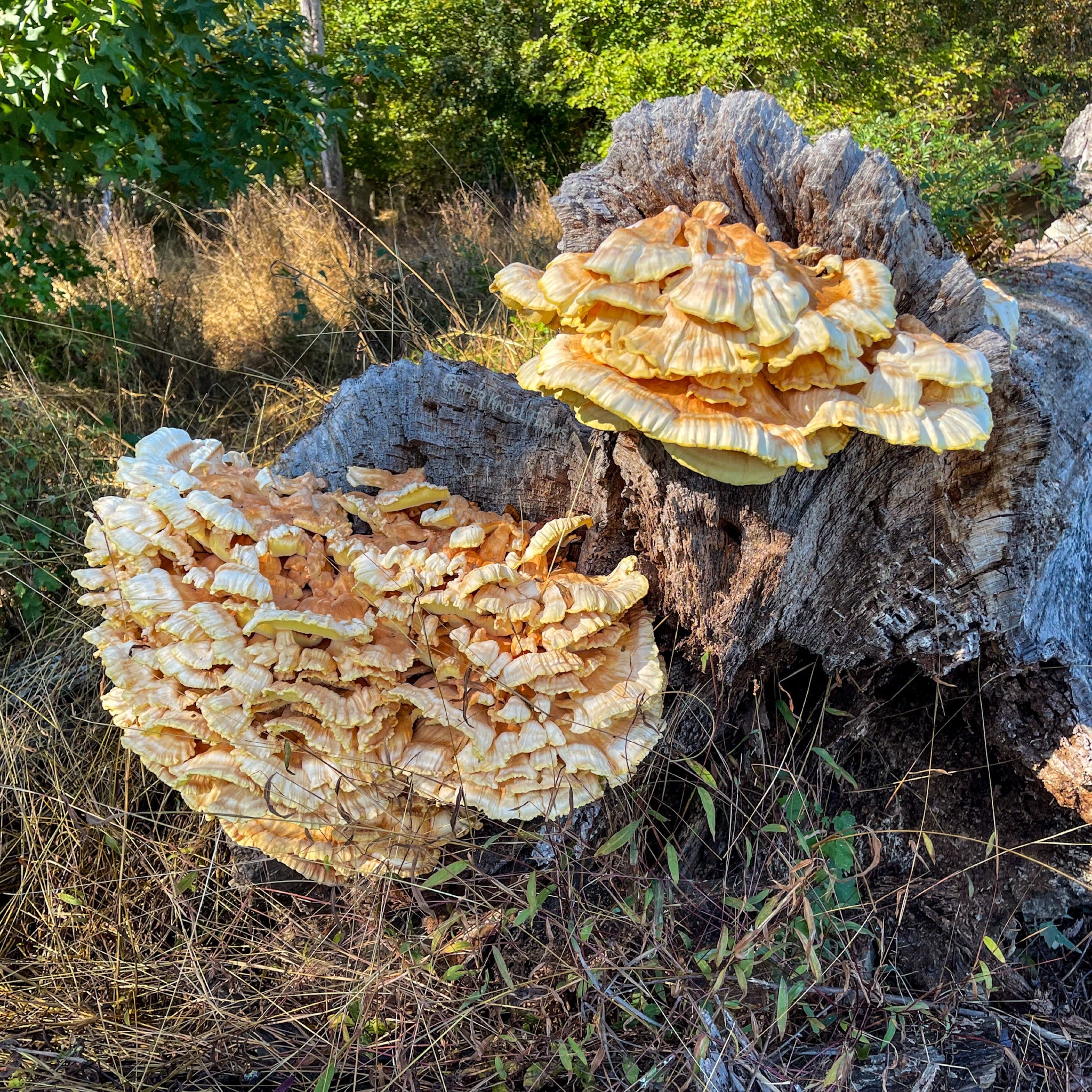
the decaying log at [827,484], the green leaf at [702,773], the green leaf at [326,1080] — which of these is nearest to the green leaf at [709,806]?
the green leaf at [702,773]

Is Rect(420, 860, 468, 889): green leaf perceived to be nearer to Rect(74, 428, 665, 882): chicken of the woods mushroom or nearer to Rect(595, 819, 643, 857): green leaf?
Rect(74, 428, 665, 882): chicken of the woods mushroom

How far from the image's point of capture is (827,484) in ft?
6.80

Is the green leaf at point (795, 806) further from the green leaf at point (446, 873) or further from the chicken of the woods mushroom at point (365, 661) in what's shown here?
the green leaf at point (446, 873)

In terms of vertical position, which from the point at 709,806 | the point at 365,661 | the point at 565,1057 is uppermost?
the point at 365,661

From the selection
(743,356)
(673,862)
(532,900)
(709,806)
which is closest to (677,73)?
(743,356)

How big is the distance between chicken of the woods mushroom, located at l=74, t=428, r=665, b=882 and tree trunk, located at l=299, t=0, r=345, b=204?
11.1 metres

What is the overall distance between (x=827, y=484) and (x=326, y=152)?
11.8 metres

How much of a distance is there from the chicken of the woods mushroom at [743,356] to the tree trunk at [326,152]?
450 inches

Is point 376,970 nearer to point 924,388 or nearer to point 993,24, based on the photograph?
point 924,388

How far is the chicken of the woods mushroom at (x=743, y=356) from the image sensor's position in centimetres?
155

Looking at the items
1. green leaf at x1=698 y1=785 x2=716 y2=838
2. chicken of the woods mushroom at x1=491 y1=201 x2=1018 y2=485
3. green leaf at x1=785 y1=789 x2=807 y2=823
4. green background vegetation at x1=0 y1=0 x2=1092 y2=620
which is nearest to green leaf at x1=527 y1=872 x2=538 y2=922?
green leaf at x1=698 y1=785 x2=716 y2=838

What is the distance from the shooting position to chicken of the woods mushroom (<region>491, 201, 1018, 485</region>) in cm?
155

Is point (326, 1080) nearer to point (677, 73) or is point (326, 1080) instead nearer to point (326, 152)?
point (326, 152)

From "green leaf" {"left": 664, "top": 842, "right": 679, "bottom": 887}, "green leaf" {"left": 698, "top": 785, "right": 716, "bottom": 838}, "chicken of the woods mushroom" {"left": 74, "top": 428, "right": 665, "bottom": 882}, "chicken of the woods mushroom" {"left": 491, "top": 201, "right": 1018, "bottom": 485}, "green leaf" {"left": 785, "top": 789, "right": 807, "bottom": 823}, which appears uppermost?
"chicken of the woods mushroom" {"left": 491, "top": 201, "right": 1018, "bottom": 485}
